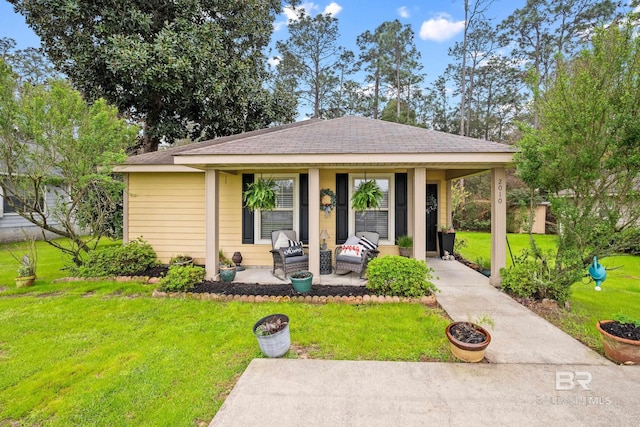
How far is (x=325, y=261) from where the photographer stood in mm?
6121

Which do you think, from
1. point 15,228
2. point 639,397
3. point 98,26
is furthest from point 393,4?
point 15,228

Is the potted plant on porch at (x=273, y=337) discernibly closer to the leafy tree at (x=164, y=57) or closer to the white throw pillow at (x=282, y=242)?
the white throw pillow at (x=282, y=242)

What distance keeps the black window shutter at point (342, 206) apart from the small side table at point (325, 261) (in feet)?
2.49

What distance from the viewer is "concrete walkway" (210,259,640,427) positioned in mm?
2279

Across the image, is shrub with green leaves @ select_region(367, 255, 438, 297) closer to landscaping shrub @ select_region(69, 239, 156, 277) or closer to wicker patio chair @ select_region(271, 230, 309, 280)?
wicker patio chair @ select_region(271, 230, 309, 280)

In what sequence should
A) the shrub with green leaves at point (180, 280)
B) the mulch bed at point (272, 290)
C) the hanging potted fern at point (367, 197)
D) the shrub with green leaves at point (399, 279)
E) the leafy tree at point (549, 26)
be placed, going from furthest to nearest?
the leafy tree at point (549, 26) → the hanging potted fern at point (367, 197) → the shrub with green leaves at point (180, 280) → the mulch bed at point (272, 290) → the shrub with green leaves at point (399, 279)

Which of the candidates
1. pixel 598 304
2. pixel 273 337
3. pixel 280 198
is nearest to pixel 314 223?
pixel 280 198

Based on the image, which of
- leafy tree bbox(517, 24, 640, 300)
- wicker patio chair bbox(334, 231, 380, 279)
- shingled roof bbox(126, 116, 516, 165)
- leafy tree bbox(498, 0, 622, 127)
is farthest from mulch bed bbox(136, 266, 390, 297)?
leafy tree bbox(498, 0, 622, 127)

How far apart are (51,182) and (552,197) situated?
32.5 ft

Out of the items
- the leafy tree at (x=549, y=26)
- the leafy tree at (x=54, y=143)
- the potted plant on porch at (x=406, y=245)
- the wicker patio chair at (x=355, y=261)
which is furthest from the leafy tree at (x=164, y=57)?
the leafy tree at (x=549, y=26)

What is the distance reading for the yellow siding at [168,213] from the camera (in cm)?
709

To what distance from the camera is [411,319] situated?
13.6 feet

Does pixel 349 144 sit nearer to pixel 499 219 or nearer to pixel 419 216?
pixel 419 216

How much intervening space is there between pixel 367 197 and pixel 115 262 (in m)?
5.86
